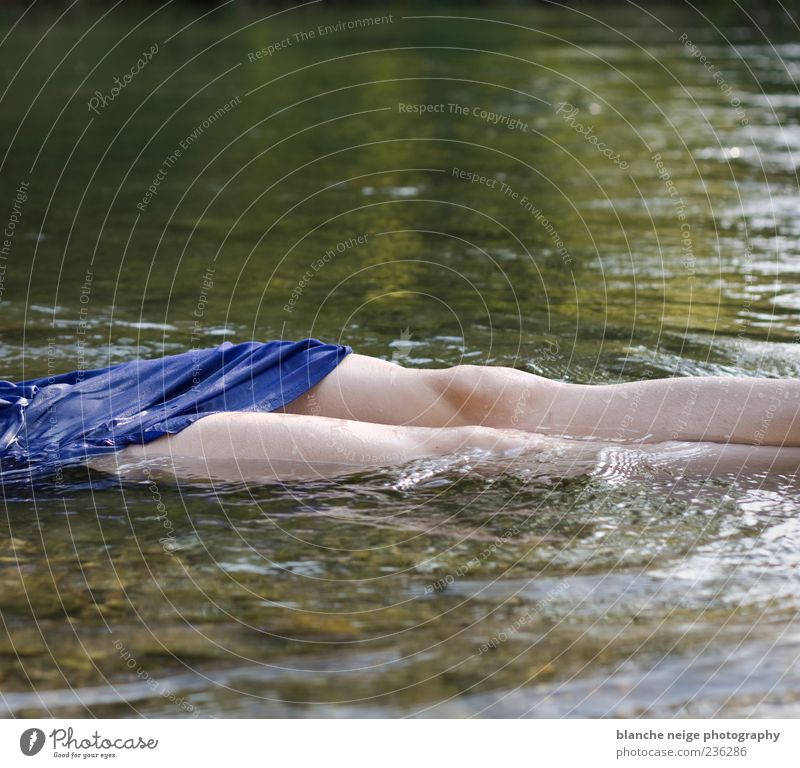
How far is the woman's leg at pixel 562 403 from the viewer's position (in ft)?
13.1

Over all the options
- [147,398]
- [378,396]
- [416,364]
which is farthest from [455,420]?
[416,364]

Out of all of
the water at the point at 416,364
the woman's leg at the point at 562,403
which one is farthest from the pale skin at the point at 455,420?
the water at the point at 416,364

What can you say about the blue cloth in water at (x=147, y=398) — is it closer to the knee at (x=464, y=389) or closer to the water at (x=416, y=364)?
the water at (x=416, y=364)

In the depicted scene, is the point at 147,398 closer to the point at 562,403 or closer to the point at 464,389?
the point at 464,389

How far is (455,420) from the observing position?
433cm

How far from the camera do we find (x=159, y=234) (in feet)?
30.5

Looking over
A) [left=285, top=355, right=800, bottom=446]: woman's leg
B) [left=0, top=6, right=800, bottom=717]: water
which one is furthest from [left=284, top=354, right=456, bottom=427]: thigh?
[left=0, top=6, right=800, bottom=717]: water

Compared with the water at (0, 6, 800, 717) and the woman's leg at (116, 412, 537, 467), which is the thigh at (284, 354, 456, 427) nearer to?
the woman's leg at (116, 412, 537, 467)

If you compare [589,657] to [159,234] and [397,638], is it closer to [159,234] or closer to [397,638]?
[397,638]

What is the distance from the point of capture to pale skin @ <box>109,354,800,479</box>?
13.3 feet

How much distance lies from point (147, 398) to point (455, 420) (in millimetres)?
1225

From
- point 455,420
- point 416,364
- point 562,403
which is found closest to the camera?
point 562,403

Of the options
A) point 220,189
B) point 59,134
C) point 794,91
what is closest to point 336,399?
point 220,189
